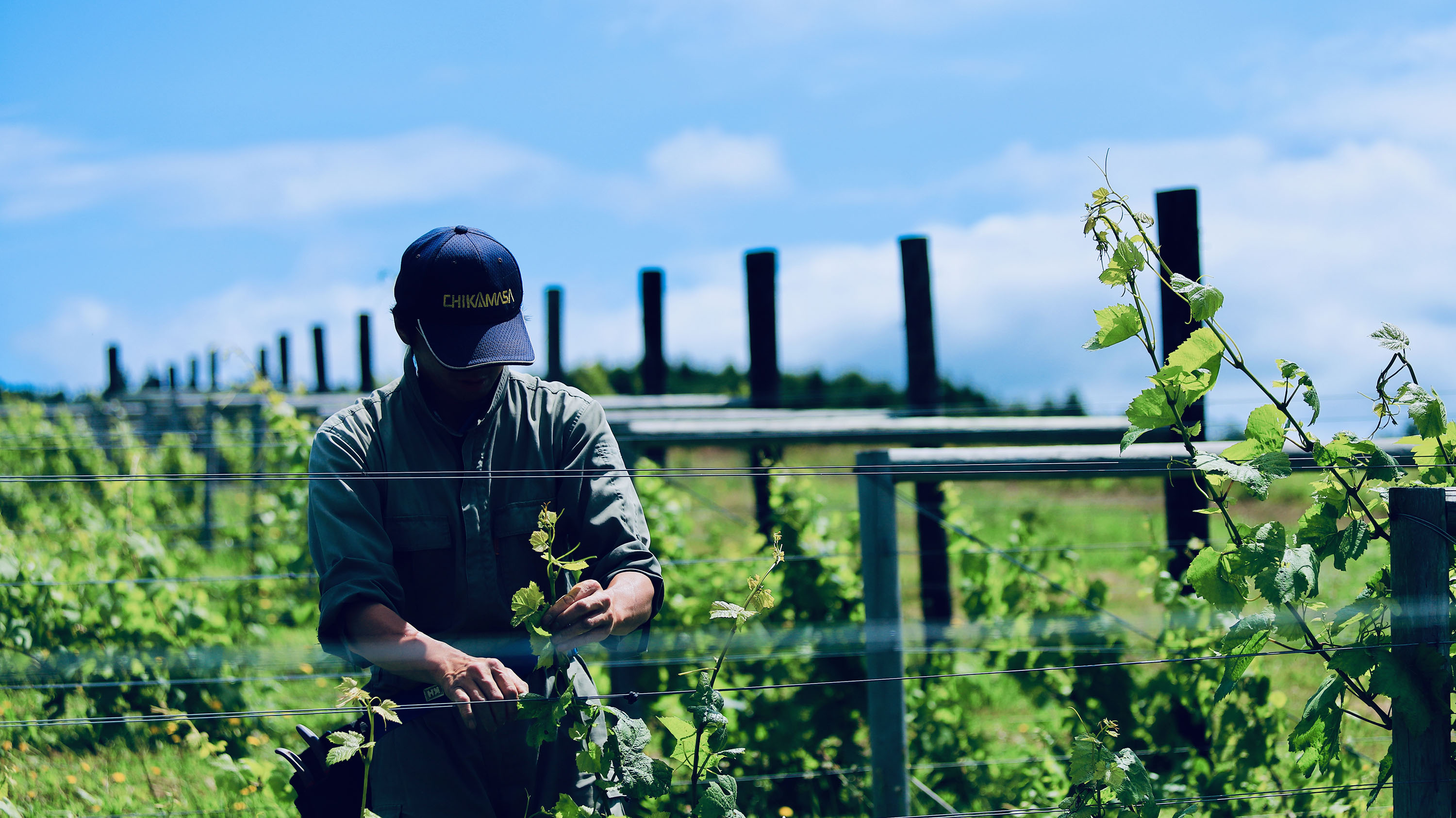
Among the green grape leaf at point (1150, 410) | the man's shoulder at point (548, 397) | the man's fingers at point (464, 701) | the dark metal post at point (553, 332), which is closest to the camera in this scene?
the man's fingers at point (464, 701)

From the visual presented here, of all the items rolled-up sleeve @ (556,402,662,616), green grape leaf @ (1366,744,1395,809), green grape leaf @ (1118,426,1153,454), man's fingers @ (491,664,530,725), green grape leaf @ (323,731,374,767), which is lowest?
green grape leaf @ (1366,744,1395,809)

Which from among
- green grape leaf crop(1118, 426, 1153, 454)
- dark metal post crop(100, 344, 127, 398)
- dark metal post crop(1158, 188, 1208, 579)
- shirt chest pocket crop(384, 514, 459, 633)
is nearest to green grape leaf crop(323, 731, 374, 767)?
shirt chest pocket crop(384, 514, 459, 633)

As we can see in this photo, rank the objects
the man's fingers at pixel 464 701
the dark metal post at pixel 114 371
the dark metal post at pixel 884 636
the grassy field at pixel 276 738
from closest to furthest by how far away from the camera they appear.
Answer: the man's fingers at pixel 464 701, the dark metal post at pixel 884 636, the grassy field at pixel 276 738, the dark metal post at pixel 114 371

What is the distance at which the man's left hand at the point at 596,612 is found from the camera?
182cm

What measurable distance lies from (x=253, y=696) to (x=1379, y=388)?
413cm

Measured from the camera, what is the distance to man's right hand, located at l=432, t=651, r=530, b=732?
1.81m

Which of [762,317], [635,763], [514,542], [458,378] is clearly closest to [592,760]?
[635,763]

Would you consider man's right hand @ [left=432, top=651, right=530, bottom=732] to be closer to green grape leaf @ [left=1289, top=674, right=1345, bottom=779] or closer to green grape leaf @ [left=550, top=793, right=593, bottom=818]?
green grape leaf @ [left=550, top=793, right=593, bottom=818]

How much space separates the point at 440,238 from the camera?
6.91 feet

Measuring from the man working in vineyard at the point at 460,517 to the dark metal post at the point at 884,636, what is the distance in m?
1.06

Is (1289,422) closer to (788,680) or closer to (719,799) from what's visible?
(719,799)

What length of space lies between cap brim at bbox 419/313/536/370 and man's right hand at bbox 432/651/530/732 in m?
0.54

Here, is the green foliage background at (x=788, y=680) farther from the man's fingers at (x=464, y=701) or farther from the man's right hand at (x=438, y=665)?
the man's fingers at (x=464, y=701)

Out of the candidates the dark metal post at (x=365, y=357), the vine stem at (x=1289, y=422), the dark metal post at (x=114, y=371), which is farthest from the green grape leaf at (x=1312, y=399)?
the dark metal post at (x=114, y=371)
